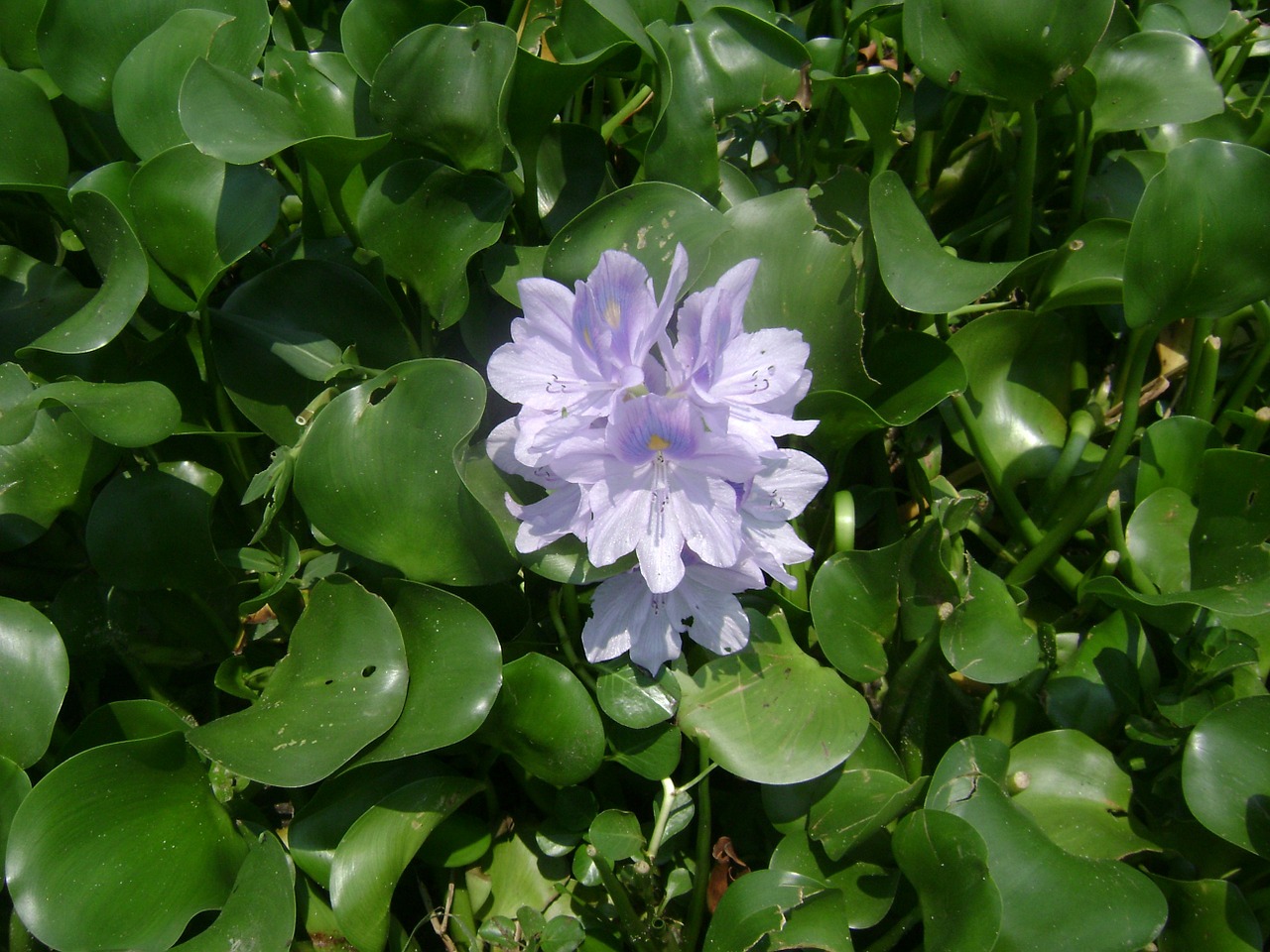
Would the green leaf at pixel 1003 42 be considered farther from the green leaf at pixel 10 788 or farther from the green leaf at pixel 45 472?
the green leaf at pixel 10 788

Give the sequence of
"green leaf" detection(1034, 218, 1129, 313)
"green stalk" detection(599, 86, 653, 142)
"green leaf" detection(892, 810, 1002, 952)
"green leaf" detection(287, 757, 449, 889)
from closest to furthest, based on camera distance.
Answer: "green leaf" detection(892, 810, 1002, 952) < "green leaf" detection(287, 757, 449, 889) < "green leaf" detection(1034, 218, 1129, 313) < "green stalk" detection(599, 86, 653, 142)

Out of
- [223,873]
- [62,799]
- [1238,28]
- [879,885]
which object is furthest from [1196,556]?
[62,799]

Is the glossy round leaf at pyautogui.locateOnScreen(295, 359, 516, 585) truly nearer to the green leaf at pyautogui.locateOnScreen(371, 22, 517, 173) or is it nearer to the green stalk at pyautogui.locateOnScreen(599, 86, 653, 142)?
the green leaf at pyautogui.locateOnScreen(371, 22, 517, 173)

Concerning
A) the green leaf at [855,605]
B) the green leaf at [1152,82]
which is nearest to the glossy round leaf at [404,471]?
the green leaf at [855,605]

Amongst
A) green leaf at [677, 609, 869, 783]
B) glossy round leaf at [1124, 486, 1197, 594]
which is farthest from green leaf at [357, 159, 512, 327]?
glossy round leaf at [1124, 486, 1197, 594]

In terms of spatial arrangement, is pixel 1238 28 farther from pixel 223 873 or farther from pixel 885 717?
pixel 223 873

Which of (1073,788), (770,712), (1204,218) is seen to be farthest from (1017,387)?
(770,712)
